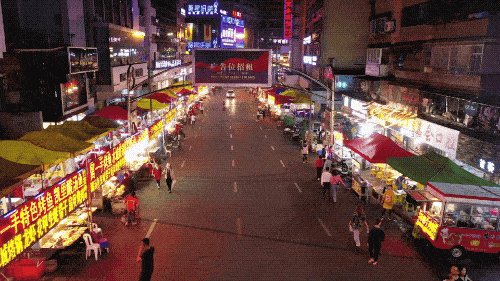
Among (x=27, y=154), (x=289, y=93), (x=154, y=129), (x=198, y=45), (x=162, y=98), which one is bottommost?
(x=154, y=129)

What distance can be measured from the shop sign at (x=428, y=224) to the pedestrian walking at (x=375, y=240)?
2.24 m

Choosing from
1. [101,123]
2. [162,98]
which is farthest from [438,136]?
[162,98]

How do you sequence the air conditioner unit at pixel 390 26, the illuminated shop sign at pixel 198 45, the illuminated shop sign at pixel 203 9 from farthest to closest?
the illuminated shop sign at pixel 203 9, the illuminated shop sign at pixel 198 45, the air conditioner unit at pixel 390 26

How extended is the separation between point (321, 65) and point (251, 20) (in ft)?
394

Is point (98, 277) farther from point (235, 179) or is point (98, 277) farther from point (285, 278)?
point (235, 179)

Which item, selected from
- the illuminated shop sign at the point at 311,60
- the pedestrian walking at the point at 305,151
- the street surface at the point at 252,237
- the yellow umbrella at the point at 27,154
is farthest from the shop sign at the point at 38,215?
the illuminated shop sign at the point at 311,60

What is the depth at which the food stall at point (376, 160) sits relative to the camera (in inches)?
712

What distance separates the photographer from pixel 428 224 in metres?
13.3

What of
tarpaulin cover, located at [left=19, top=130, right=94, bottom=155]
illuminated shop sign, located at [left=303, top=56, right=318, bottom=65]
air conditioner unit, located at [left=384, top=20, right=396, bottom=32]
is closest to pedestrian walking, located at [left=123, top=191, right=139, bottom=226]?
tarpaulin cover, located at [left=19, top=130, right=94, bottom=155]

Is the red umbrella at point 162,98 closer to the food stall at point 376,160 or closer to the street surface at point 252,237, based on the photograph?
the street surface at point 252,237

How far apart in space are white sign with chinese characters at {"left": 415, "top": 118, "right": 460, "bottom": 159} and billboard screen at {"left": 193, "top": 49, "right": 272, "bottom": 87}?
8.94 metres

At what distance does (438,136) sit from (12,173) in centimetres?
1834

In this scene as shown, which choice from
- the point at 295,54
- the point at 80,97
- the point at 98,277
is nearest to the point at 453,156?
the point at 98,277

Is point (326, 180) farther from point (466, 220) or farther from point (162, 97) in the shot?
point (162, 97)
